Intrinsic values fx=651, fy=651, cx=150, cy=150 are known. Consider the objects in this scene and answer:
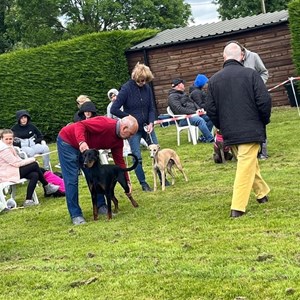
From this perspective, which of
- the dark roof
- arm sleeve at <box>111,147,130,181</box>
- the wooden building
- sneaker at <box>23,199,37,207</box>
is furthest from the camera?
the dark roof

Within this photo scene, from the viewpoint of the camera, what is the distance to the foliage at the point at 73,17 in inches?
1700

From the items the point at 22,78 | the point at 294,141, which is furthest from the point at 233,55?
the point at 22,78

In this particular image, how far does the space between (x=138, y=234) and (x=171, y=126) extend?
1310cm

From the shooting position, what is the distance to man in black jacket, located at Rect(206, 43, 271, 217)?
6941 mm

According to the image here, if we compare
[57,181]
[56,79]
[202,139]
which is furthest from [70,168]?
[56,79]

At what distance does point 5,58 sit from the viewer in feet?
72.5

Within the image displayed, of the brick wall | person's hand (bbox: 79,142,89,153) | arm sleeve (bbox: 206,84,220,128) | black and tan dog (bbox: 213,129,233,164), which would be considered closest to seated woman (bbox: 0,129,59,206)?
person's hand (bbox: 79,142,89,153)

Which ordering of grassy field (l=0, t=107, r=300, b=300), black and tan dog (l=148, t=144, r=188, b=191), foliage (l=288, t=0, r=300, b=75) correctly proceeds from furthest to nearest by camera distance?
1. foliage (l=288, t=0, r=300, b=75)
2. black and tan dog (l=148, t=144, r=188, b=191)
3. grassy field (l=0, t=107, r=300, b=300)

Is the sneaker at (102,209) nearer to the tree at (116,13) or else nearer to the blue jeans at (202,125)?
the blue jeans at (202,125)

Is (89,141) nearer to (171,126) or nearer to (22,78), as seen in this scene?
(171,126)

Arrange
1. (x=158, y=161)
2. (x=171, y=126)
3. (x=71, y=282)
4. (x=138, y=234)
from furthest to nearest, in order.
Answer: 1. (x=171, y=126)
2. (x=158, y=161)
3. (x=138, y=234)
4. (x=71, y=282)

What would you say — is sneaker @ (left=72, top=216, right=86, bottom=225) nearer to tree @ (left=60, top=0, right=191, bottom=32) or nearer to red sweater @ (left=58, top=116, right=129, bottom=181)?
red sweater @ (left=58, top=116, right=129, bottom=181)

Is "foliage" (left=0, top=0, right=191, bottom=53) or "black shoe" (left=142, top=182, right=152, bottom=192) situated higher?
"foliage" (left=0, top=0, right=191, bottom=53)

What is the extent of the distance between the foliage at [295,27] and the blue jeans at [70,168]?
1297 cm
